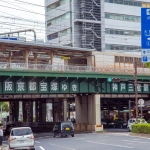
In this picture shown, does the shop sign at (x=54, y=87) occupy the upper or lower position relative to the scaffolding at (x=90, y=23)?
lower

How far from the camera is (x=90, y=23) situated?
91.9 meters

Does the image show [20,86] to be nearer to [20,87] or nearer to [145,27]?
[20,87]

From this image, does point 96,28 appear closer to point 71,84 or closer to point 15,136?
point 71,84

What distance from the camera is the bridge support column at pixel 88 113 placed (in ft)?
184

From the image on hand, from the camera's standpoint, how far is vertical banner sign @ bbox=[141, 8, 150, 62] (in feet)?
83.5

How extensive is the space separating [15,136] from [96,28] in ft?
216

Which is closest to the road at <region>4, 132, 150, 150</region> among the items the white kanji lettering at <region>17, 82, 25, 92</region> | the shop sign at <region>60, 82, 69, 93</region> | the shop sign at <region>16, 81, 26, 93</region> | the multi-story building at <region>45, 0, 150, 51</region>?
the shop sign at <region>16, 81, 26, 93</region>

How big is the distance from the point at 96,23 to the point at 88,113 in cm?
3806

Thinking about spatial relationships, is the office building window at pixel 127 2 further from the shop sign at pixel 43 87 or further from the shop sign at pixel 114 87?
the shop sign at pixel 43 87

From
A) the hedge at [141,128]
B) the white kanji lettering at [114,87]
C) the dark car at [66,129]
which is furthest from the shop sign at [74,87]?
the hedge at [141,128]

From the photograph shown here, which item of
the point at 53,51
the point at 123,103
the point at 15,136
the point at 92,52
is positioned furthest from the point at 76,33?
the point at 15,136

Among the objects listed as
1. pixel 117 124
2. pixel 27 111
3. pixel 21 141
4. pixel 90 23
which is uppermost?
pixel 90 23

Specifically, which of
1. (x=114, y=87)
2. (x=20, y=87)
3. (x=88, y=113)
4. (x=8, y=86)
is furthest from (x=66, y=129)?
(x=114, y=87)

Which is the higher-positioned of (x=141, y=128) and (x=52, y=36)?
(x=52, y=36)
